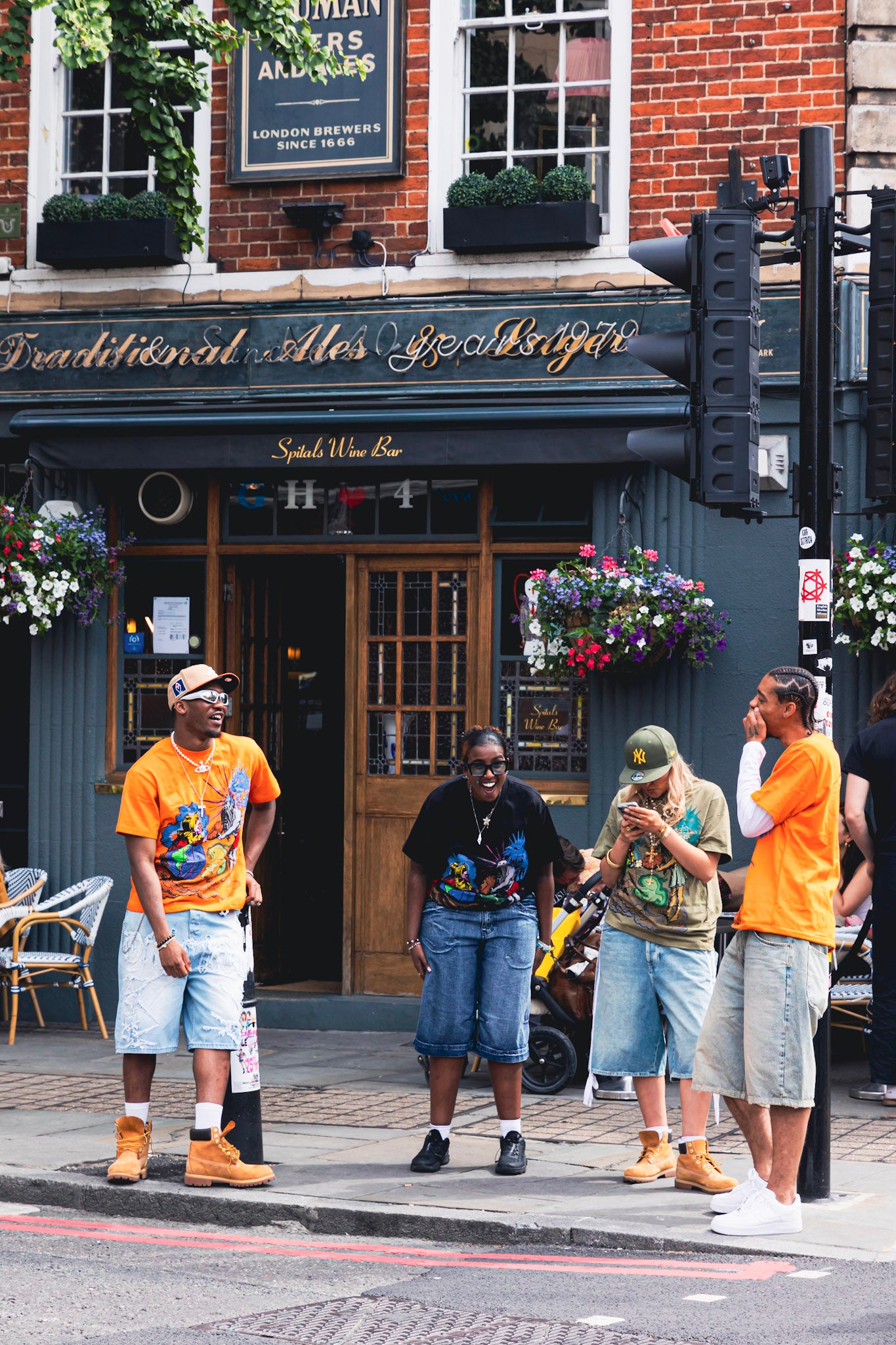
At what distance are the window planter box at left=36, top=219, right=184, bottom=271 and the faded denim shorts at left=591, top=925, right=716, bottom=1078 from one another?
6337 millimetres

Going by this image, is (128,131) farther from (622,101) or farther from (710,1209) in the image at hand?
(710,1209)

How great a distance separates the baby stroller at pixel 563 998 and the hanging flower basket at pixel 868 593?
2.15 metres

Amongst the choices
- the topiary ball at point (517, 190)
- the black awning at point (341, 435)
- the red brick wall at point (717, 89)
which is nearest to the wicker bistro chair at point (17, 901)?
the black awning at point (341, 435)

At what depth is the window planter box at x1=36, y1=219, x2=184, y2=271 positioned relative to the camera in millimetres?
11703

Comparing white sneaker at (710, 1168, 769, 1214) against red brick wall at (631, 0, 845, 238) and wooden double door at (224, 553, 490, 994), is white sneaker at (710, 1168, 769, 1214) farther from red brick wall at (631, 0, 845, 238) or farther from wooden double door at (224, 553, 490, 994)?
red brick wall at (631, 0, 845, 238)

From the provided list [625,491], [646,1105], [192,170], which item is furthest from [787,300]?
[646,1105]

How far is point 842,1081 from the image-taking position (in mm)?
9648

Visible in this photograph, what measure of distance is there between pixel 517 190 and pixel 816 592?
507cm

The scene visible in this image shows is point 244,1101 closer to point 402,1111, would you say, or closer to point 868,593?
point 402,1111

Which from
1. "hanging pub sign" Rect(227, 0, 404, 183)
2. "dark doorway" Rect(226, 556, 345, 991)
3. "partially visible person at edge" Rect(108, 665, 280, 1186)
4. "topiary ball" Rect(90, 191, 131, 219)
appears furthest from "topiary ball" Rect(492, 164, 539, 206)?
"partially visible person at edge" Rect(108, 665, 280, 1186)

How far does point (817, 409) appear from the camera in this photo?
7.06 m

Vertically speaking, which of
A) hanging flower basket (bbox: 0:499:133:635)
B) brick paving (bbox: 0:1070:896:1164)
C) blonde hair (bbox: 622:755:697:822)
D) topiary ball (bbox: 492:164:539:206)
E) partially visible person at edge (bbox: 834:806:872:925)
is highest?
topiary ball (bbox: 492:164:539:206)

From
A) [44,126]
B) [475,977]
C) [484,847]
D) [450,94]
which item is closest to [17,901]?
[475,977]

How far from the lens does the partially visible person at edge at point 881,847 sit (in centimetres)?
872
